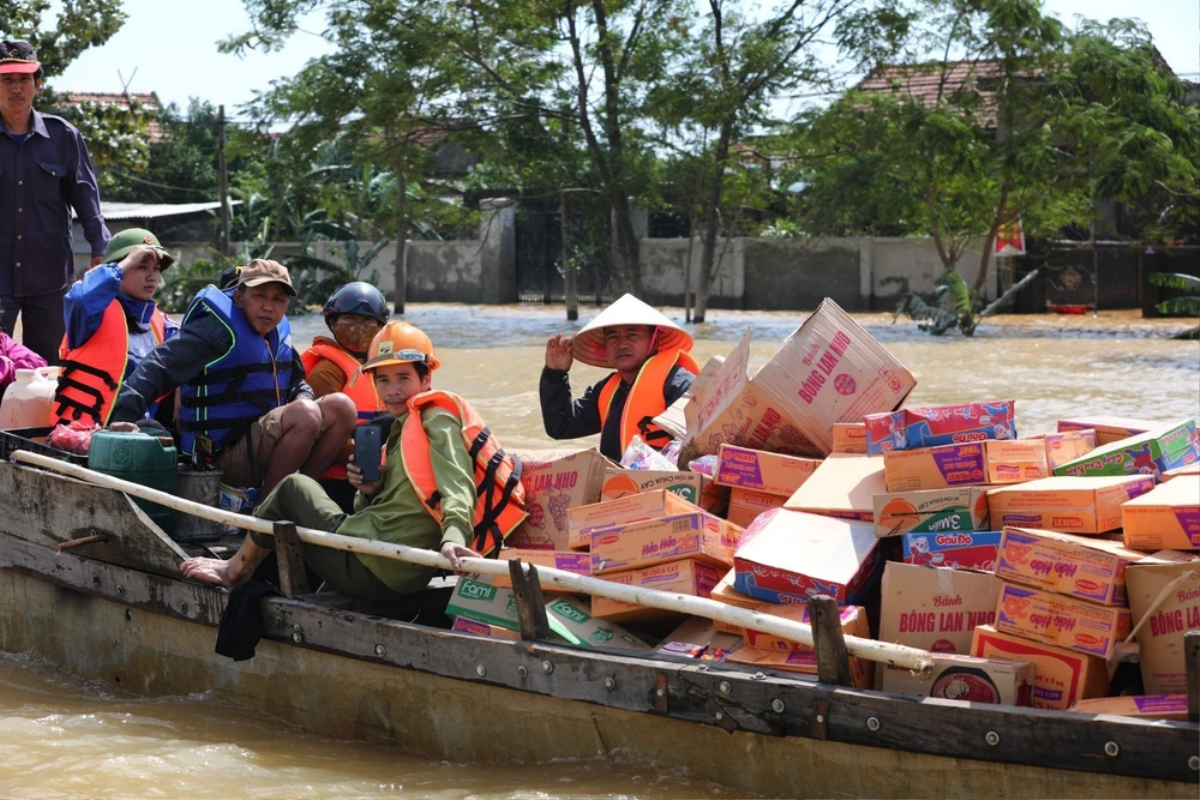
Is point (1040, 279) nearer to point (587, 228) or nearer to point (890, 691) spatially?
point (587, 228)

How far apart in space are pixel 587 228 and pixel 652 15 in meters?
4.35

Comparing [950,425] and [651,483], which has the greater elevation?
[950,425]

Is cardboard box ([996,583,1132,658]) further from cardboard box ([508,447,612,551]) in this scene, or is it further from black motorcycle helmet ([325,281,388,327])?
black motorcycle helmet ([325,281,388,327])

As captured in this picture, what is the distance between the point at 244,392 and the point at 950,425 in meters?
2.67

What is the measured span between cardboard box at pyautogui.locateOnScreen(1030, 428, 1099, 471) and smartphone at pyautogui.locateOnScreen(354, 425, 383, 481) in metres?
1.96

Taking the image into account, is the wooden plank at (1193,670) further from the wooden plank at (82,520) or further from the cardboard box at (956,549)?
the wooden plank at (82,520)

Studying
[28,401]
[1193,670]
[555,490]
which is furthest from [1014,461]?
[28,401]

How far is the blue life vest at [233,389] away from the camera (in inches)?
204

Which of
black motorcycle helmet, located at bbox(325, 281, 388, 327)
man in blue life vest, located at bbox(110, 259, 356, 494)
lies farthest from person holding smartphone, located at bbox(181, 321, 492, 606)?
black motorcycle helmet, located at bbox(325, 281, 388, 327)

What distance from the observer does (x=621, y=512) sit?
407 centimetres

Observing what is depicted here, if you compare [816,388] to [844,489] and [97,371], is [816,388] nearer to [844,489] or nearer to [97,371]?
[844,489]

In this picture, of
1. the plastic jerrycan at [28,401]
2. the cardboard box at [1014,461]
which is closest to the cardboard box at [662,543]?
→ the cardboard box at [1014,461]

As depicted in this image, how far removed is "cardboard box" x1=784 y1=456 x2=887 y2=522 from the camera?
3980 millimetres

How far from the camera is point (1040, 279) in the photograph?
80.0 feet
